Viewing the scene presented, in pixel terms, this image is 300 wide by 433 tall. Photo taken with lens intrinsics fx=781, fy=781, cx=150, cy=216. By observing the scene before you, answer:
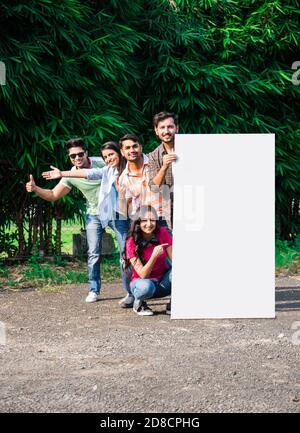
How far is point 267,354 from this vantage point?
4797 mm

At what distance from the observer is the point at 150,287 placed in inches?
231

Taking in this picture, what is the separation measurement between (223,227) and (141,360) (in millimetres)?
1490

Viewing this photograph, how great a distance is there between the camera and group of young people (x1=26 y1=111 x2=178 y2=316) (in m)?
5.92

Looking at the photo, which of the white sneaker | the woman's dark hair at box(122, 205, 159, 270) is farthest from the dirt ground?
the woman's dark hair at box(122, 205, 159, 270)

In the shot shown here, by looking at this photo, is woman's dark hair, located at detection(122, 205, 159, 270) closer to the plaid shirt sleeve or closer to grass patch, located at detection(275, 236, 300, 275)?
the plaid shirt sleeve

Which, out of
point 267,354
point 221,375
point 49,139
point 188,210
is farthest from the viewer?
point 49,139

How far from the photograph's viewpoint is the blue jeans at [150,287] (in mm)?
5867

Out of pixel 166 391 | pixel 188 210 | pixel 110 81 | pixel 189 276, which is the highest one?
pixel 110 81

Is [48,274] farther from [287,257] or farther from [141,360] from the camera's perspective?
[141,360]

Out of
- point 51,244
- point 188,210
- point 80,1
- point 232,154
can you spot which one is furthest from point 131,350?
point 80,1

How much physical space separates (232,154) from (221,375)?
2.02 metres

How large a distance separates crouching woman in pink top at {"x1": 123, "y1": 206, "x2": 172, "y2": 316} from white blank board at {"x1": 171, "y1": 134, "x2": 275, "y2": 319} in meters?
0.24

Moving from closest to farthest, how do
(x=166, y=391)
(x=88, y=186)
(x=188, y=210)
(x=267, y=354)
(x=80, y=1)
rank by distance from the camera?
(x=166, y=391) → (x=267, y=354) → (x=188, y=210) → (x=88, y=186) → (x=80, y=1)

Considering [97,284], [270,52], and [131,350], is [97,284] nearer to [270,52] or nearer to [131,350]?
[131,350]
